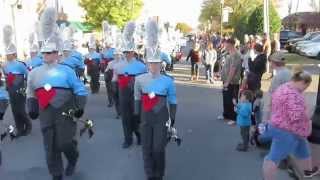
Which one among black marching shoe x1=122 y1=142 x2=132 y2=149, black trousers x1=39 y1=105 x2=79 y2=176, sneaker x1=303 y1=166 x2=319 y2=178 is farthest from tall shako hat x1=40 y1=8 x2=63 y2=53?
sneaker x1=303 y1=166 x2=319 y2=178

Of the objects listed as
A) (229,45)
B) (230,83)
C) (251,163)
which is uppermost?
(229,45)

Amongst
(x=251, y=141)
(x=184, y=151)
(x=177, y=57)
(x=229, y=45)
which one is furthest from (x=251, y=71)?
(x=177, y=57)

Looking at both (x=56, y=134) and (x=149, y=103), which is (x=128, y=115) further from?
(x=56, y=134)

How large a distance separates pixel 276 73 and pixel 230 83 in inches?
141

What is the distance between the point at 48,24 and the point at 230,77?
197 inches

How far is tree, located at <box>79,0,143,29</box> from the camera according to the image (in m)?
49.4

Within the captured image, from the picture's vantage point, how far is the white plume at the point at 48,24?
25.1 ft

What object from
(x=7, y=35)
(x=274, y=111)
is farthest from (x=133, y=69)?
(x=274, y=111)

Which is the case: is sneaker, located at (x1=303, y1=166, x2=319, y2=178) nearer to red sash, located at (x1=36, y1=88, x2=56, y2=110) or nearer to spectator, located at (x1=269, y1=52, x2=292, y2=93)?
spectator, located at (x1=269, y1=52, x2=292, y2=93)

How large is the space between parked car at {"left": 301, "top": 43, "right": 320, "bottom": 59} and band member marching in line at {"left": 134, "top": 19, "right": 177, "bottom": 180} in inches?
1062

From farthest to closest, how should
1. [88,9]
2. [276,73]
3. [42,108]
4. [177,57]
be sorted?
[88,9] → [177,57] → [276,73] → [42,108]

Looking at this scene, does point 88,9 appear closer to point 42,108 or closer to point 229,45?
point 229,45

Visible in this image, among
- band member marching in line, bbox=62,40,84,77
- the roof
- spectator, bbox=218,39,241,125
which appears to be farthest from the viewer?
the roof

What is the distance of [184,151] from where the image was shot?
31.0 feet
